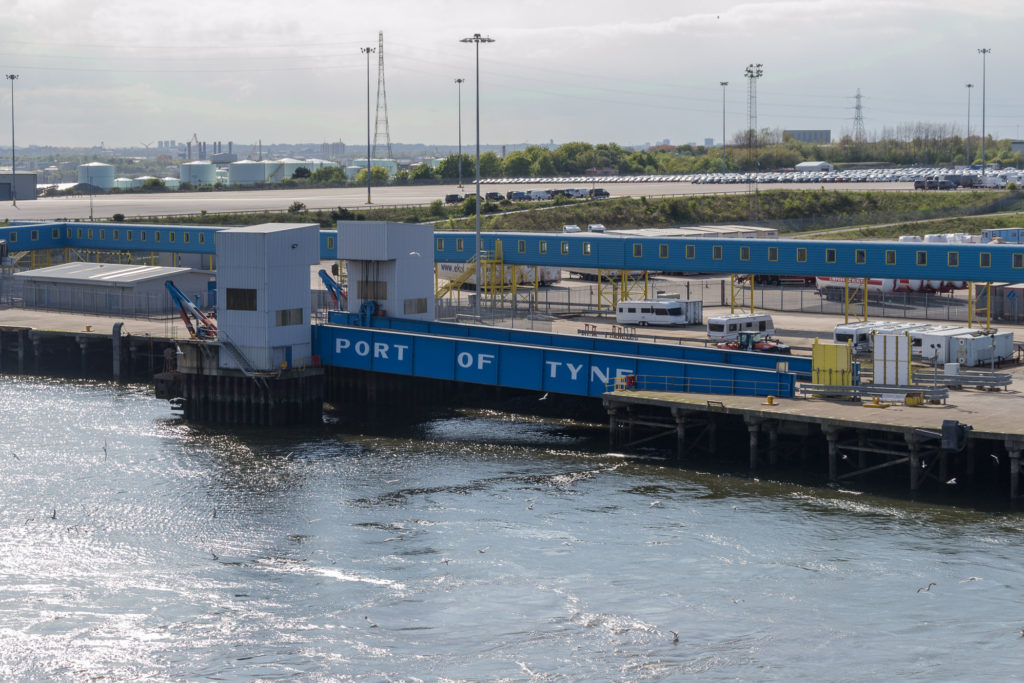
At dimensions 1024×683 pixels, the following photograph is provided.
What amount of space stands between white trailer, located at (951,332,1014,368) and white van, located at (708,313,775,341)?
1319 cm

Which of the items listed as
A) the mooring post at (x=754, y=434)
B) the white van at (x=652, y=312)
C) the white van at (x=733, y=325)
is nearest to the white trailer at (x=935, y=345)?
the white van at (x=733, y=325)

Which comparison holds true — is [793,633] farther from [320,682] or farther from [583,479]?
[583,479]

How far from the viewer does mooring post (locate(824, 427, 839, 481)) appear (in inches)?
2177

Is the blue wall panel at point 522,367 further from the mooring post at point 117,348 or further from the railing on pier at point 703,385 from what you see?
the mooring post at point 117,348

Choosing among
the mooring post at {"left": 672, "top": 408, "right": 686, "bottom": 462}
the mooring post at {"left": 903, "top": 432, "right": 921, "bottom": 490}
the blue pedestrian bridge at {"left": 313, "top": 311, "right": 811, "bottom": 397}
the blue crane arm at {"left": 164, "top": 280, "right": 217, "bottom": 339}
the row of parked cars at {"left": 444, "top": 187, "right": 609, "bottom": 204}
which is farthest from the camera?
the row of parked cars at {"left": 444, "top": 187, "right": 609, "bottom": 204}

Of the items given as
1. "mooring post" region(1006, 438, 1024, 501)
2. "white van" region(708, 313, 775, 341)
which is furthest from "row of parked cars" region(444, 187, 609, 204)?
"mooring post" region(1006, 438, 1024, 501)

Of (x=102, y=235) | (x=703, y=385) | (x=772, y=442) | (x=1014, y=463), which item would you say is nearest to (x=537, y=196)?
(x=102, y=235)

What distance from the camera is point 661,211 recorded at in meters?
160

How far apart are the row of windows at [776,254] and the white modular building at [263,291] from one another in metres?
25.1

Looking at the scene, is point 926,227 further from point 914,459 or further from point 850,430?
point 914,459

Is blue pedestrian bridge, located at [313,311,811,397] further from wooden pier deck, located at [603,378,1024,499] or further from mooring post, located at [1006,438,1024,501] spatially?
mooring post, located at [1006,438,1024,501]

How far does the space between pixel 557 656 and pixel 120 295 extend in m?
66.8

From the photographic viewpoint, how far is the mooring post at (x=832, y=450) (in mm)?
55291

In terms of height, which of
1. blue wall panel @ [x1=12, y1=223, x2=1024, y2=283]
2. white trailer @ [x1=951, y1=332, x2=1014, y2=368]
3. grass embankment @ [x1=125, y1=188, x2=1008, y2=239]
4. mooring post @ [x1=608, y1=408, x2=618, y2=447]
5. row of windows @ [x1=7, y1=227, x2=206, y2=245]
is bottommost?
mooring post @ [x1=608, y1=408, x2=618, y2=447]
